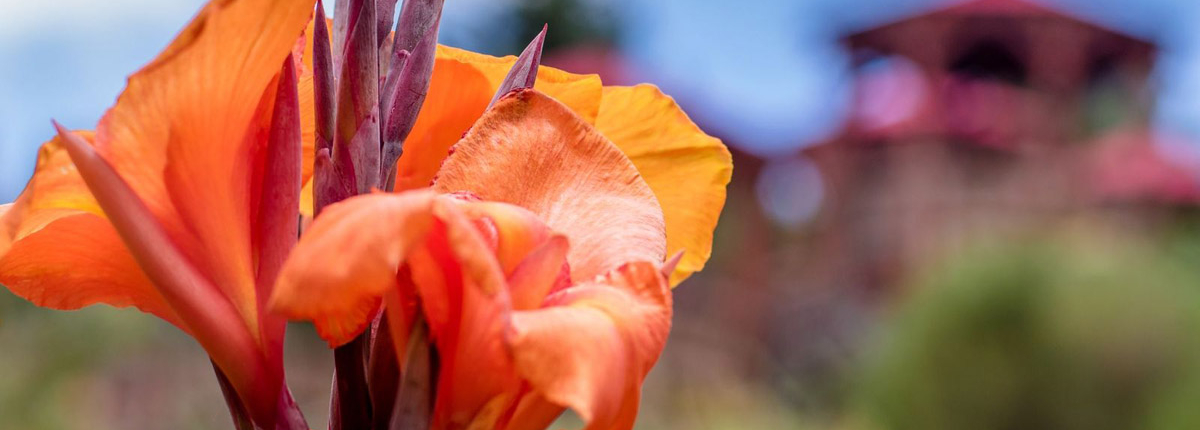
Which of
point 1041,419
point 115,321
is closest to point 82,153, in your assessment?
point 115,321

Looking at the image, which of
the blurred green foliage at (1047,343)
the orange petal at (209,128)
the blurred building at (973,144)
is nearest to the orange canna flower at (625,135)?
the orange petal at (209,128)

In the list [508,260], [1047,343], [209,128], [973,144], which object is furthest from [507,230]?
[973,144]

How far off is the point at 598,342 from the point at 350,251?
0.29 feet

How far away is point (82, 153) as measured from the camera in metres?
0.40

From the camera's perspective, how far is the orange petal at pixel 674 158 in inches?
23.3

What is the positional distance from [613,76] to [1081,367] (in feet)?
26.7

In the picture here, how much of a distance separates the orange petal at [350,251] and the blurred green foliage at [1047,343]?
460 cm

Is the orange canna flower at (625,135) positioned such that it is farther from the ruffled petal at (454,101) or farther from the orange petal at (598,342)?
the orange petal at (598,342)

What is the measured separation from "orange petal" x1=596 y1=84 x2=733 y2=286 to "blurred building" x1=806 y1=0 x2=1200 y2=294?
10412 millimetres

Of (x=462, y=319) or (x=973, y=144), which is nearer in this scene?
(x=462, y=319)

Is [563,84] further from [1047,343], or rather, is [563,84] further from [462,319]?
[1047,343]

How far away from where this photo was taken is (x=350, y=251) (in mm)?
353

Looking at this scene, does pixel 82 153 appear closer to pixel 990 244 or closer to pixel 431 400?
pixel 431 400

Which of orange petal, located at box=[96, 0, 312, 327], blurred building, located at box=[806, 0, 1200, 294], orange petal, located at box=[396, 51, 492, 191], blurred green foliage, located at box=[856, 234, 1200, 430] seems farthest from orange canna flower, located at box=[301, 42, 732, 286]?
blurred building, located at box=[806, 0, 1200, 294]
